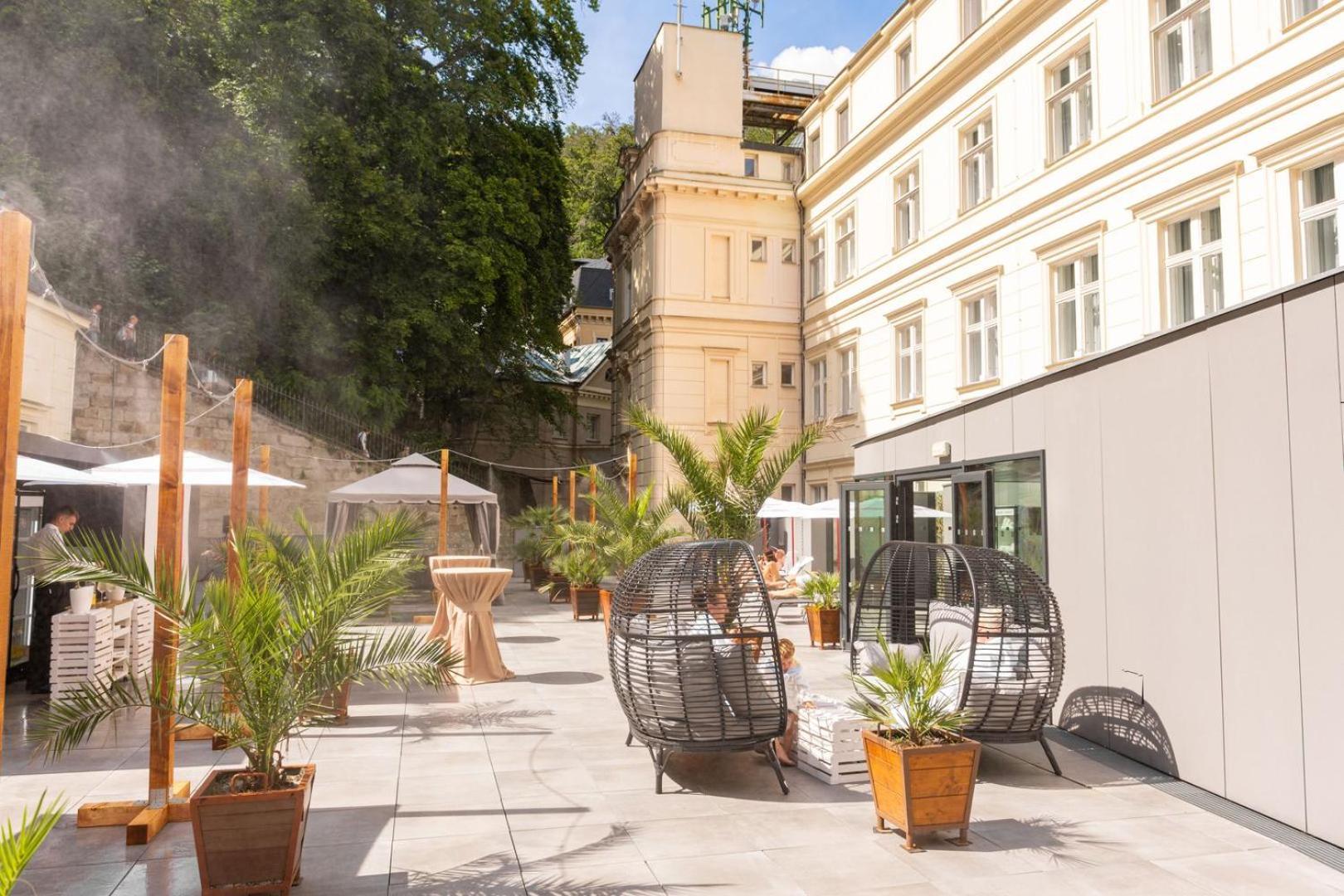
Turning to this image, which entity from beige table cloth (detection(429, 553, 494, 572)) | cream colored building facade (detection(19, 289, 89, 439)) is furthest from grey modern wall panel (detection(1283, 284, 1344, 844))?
cream colored building facade (detection(19, 289, 89, 439))

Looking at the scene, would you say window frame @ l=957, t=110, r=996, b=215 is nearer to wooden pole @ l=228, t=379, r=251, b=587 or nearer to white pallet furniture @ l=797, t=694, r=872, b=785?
white pallet furniture @ l=797, t=694, r=872, b=785

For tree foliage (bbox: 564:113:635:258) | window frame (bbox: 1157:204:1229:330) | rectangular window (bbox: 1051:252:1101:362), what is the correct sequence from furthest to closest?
tree foliage (bbox: 564:113:635:258) → rectangular window (bbox: 1051:252:1101:362) → window frame (bbox: 1157:204:1229:330)

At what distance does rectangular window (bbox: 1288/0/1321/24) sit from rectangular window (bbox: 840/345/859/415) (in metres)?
13.4

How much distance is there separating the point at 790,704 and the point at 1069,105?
14167mm

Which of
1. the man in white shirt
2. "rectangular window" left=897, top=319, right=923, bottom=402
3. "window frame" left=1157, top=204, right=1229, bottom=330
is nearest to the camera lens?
the man in white shirt

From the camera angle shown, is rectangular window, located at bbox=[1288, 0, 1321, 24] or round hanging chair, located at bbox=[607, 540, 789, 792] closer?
round hanging chair, located at bbox=[607, 540, 789, 792]

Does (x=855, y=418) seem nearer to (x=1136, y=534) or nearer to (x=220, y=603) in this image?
(x=1136, y=534)

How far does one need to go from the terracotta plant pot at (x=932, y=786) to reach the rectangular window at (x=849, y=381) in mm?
19800

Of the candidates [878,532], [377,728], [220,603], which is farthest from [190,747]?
[878,532]

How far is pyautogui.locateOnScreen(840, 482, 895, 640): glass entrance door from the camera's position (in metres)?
12.4

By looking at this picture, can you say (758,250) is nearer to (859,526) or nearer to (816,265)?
(816,265)

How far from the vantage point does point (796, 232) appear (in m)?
28.4

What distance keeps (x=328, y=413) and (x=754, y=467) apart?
48.1 feet

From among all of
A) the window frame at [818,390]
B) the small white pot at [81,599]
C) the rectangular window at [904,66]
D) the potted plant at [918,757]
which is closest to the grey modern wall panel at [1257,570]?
the potted plant at [918,757]
